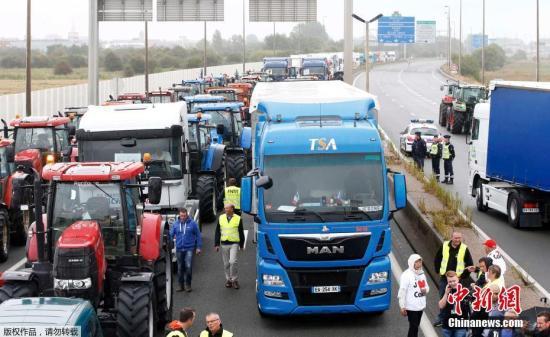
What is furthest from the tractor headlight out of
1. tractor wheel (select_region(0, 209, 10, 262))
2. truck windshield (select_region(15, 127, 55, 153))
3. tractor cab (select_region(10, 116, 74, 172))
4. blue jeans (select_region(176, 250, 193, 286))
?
truck windshield (select_region(15, 127, 55, 153))

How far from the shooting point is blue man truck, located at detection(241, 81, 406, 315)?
14.6m

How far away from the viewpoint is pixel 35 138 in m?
25.5

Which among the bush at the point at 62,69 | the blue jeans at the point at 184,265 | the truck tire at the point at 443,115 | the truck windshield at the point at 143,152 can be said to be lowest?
the blue jeans at the point at 184,265

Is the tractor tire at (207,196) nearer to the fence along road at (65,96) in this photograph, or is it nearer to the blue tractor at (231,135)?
the blue tractor at (231,135)

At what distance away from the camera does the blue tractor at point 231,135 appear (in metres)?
28.2

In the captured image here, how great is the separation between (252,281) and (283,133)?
3.98m

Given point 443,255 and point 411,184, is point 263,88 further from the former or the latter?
point 443,255

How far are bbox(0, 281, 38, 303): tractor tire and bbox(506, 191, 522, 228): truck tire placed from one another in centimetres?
1468

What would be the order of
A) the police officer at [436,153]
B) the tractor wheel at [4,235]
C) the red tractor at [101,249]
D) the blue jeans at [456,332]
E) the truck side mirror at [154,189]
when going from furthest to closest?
the police officer at [436,153]
the tractor wheel at [4,235]
the truck side mirror at [154,189]
the blue jeans at [456,332]
the red tractor at [101,249]

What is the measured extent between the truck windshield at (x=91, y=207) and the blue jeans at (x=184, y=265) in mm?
3693

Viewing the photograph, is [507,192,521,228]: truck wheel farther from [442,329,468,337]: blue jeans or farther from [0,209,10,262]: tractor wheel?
[0,209,10,262]: tractor wheel

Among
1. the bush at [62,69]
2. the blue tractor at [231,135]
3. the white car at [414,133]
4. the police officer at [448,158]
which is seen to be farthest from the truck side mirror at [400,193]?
the bush at [62,69]

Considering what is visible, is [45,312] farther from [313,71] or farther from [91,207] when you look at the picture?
[313,71]

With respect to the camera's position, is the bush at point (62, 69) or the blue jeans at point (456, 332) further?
the bush at point (62, 69)
